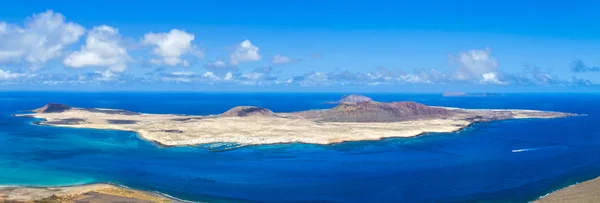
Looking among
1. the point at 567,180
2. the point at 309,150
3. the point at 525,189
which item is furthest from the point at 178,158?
the point at 567,180

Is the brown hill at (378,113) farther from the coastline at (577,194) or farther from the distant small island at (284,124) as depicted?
the coastline at (577,194)

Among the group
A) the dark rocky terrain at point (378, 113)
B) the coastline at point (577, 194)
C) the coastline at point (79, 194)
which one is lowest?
the coastline at point (577, 194)

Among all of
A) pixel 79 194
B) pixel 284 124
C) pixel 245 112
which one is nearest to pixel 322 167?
pixel 79 194

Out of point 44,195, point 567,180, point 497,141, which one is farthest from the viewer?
point 497,141

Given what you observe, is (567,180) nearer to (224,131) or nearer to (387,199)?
(387,199)

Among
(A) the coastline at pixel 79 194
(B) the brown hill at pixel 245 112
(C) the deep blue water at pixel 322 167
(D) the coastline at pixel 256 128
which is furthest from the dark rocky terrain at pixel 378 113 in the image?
(A) the coastline at pixel 79 194

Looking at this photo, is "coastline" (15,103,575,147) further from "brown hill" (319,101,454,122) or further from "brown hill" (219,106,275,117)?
"brown hill" (319,101,454,122)

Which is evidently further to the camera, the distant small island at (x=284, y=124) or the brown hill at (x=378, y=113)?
the brown hill at (x=378, y=113)

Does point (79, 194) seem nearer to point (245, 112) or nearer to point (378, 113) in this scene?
point (245, 112)
